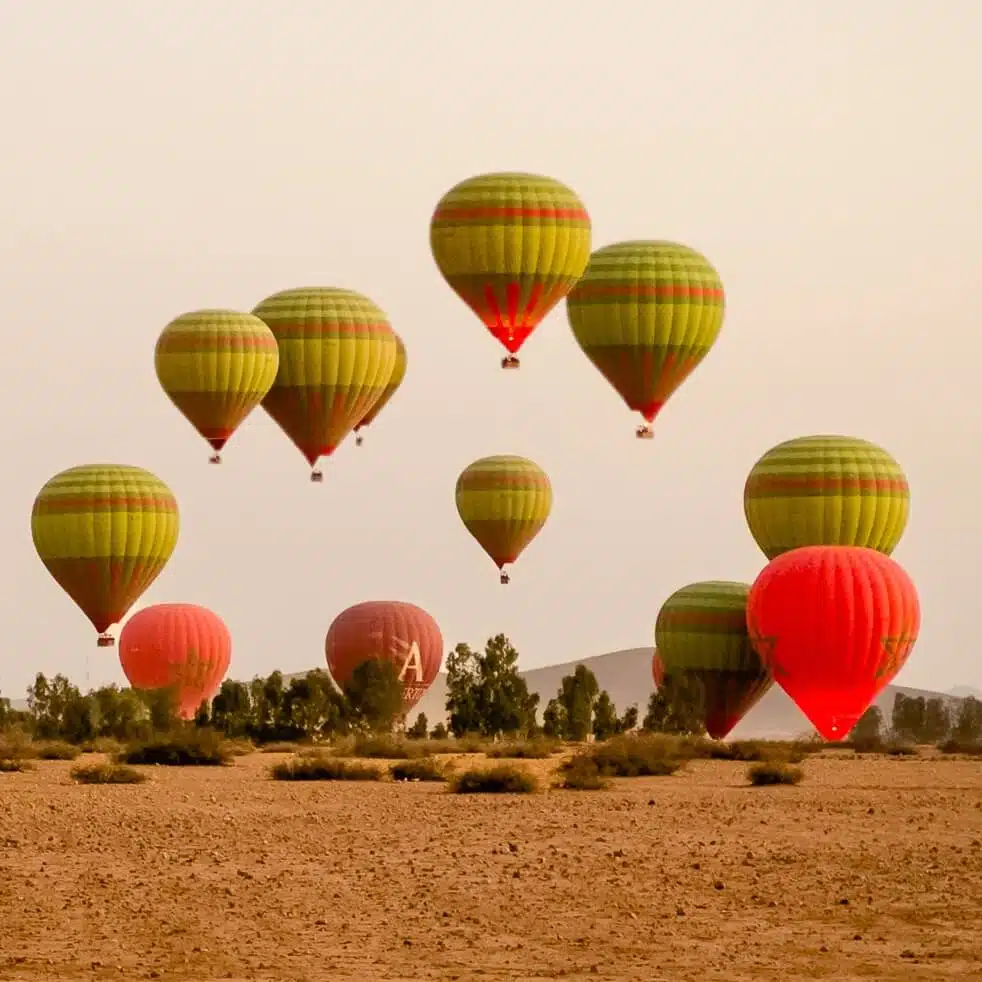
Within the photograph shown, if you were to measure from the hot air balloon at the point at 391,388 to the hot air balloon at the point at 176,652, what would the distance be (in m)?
8.66

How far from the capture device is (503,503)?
3014 inches

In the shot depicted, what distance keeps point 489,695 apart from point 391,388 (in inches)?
394

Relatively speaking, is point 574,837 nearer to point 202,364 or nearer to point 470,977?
point 470,977

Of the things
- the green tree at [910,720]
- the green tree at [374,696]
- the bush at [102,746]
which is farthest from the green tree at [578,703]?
the green tree at [910,720]

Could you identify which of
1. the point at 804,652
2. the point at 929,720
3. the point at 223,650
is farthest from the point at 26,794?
the point at 929,720

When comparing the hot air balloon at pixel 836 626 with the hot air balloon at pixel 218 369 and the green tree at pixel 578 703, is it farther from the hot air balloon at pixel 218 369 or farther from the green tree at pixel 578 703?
the hot air balloon at pixel 218 369

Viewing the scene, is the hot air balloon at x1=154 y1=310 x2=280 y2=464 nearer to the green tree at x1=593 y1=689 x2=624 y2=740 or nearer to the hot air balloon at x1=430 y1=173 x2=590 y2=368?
the hot air balloon at x1=430 y1=173 x2=590 y2=368

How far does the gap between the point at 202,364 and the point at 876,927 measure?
44.2 meters

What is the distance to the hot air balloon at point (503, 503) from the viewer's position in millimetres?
75562

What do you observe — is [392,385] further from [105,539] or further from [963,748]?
[963,748]

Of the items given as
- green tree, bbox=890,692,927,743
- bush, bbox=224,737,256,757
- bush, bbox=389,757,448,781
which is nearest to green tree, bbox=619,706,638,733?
bush, bbox=224,737,256,757

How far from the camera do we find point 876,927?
21.3m

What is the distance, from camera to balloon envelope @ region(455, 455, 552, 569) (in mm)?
75562

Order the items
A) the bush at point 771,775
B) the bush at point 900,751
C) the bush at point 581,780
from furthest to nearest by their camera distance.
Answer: the bush at point 900,751 < the bush at point 771,775 < the bush at point 581,780
